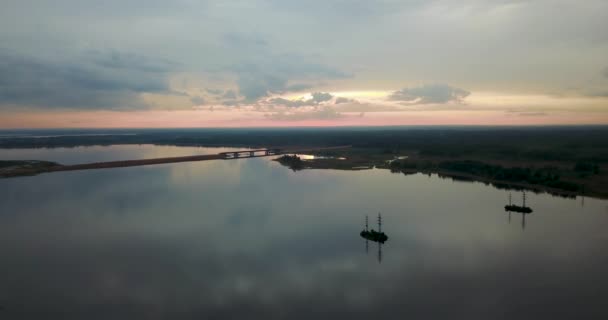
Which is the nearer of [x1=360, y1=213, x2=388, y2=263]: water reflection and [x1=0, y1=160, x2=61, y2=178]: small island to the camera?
[x1=360, y1=213, x2=388, y2=263]: water reflection

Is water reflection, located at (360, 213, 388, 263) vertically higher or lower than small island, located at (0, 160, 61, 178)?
lower

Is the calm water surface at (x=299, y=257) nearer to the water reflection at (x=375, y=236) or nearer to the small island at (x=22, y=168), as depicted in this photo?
the water reflection at (x=375, y=236)

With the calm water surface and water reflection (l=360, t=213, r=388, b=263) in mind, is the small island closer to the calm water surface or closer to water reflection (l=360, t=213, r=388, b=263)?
the calm water surface

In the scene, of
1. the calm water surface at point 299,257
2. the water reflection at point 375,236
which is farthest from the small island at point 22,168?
the water reflection at point 375,236

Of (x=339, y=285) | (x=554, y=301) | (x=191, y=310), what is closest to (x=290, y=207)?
(x=339, y=285)

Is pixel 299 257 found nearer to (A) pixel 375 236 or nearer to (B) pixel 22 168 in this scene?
(A) pixel 375 236

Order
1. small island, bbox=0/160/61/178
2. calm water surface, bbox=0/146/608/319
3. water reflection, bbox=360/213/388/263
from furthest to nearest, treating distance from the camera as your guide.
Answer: small island, bbox=0/160/61/178
water reflection, bbox=360/213/388/263
calm water surface, bbox=0/146/608/319

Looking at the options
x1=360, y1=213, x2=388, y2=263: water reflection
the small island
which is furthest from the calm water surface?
the small island

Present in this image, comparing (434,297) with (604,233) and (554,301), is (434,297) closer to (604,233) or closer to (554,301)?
(554,301)
